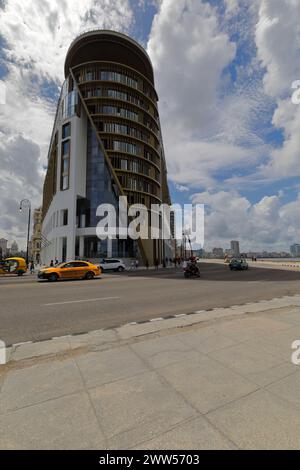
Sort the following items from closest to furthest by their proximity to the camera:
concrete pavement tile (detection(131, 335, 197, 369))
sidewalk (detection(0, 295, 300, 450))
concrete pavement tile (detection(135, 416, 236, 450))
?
concrete pavement tile (detection(135, 416, 236, 450)) → sidewalk (detection(0, 295, 300, 450)) → concrete pavement tile (detection(131, 335, 197, 369))

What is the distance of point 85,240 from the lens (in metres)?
42.0

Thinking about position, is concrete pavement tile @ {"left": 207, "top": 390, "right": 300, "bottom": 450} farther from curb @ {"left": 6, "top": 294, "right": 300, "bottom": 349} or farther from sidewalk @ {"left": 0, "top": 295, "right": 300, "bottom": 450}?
curb @ {"left": 6, "top": 294, "right": 300, "bottom": 349}

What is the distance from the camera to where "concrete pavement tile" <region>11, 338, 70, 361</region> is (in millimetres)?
4650

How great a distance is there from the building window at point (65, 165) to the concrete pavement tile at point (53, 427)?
44.3m

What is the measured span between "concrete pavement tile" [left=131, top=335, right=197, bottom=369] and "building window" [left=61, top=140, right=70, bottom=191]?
140ft

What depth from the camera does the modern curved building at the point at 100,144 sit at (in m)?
42.6

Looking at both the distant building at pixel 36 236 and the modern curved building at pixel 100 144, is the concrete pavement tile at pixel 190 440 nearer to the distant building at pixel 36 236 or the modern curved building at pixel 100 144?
the modern curved building at pixel 100 144

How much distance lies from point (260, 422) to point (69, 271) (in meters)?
18.5

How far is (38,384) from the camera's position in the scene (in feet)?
11.6

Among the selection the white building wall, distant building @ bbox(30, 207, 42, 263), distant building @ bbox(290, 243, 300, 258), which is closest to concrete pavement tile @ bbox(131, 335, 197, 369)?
the white building wall

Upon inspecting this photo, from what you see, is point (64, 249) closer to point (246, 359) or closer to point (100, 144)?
point (100, 144)

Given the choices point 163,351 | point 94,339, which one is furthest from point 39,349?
point 163,351
